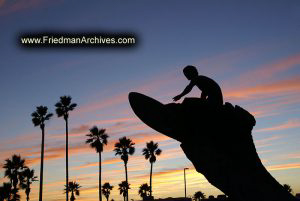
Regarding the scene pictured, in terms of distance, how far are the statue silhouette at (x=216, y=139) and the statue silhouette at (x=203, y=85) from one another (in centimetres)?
21

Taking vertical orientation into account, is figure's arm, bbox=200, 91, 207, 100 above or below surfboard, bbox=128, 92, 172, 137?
above

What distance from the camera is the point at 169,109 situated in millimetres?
6398

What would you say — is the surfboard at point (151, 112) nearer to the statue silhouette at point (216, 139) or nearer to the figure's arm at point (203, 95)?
the statue silhouette at point (216, 139)

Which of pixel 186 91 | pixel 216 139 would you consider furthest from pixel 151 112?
pixel 216 139

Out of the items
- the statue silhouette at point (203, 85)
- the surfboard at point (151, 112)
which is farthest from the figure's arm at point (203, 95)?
the surfboard at point (151, 112)

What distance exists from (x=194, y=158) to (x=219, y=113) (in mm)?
917

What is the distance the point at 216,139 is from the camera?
638 centimetres

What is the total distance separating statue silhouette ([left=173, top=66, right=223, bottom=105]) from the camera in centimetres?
668

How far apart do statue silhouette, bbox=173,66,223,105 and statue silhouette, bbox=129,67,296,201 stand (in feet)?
0.68

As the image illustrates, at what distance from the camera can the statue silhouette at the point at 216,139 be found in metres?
6.18

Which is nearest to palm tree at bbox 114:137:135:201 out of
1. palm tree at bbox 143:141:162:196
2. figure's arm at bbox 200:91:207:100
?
palm tree at bbox 143:141:162:196

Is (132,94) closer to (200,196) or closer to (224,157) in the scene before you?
(224,157)

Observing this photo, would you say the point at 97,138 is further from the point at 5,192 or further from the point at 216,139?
the point at 216,139

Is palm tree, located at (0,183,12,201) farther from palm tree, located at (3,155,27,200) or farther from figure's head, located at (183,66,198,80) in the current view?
figure's head, located at (183,66,198,80)
